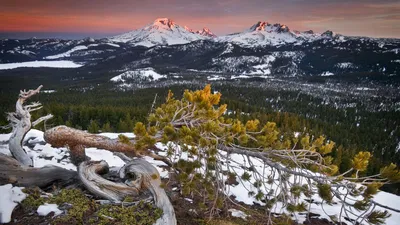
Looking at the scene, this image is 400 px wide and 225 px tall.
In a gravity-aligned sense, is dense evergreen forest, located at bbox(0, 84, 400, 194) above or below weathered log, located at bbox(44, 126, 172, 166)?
below

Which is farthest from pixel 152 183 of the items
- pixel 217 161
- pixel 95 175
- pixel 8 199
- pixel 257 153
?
pixel 8 199

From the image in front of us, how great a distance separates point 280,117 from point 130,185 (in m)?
55.4

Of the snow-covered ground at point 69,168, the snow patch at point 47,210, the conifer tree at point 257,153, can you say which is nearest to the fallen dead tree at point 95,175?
the snow-covered ground at point 69,168

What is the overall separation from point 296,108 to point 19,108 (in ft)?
339

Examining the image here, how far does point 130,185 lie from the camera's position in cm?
602

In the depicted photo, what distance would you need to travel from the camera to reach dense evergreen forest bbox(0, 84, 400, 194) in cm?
3928

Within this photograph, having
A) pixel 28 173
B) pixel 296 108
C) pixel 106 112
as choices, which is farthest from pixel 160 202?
pixel 296 108

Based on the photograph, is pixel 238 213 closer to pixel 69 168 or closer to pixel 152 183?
pixel 152 183

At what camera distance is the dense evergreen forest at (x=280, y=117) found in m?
39.3

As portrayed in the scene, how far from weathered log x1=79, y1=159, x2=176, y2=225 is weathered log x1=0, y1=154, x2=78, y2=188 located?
2.49ft

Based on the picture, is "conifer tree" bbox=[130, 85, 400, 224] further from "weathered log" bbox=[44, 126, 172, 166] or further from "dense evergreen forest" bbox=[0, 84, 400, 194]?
"dense evergreen forest" bbox=[0, 84, 400, 194]

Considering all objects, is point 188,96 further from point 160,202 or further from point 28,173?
point 28,173

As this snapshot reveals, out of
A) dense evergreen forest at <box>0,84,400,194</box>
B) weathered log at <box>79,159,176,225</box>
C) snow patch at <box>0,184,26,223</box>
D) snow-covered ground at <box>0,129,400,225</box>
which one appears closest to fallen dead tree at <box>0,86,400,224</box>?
weathered log at <box>79,159,176,225</box>

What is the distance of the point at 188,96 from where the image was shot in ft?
16.1
